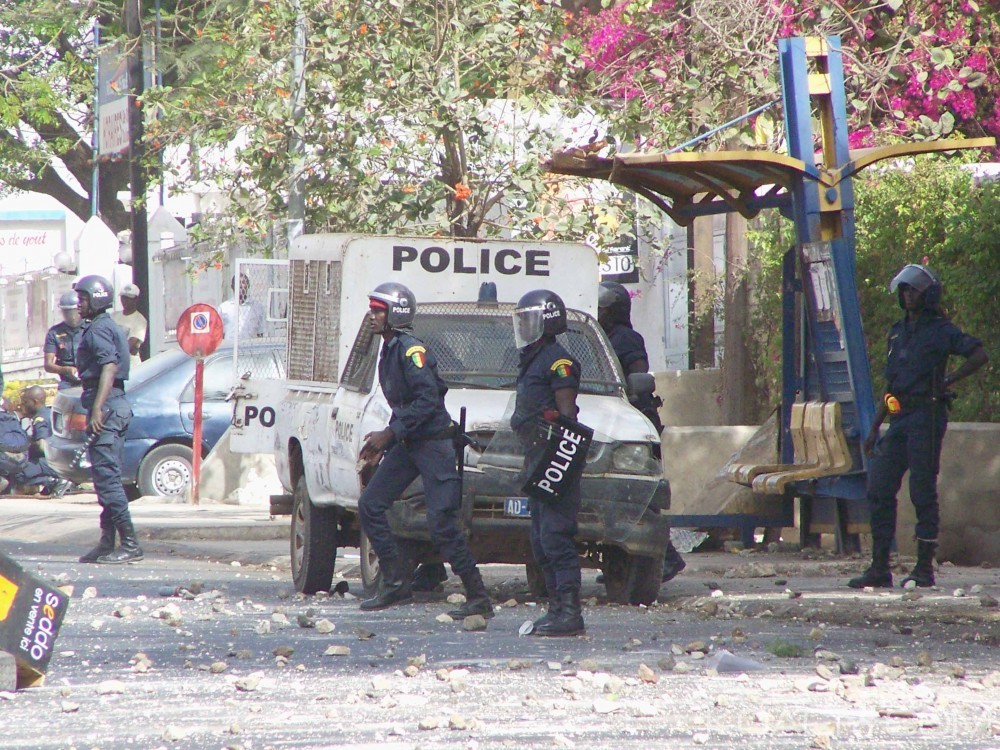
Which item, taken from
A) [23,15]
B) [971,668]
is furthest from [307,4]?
[23,15]

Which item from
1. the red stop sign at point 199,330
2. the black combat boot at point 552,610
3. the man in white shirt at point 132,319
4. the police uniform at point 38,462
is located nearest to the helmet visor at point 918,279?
the black combat boot at point 552,610

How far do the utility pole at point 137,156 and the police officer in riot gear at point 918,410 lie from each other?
45.2 feet

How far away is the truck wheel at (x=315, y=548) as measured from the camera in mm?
10008

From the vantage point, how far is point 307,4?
1464 cm

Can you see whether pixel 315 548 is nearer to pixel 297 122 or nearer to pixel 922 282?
pixel 922 282

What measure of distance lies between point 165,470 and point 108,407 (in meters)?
6.03

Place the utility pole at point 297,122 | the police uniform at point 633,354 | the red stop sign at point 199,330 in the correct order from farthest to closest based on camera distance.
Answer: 1. the red stop sign at point 199,330
2. the utility pole at point 297,122
3. the police uniform at point 633,354

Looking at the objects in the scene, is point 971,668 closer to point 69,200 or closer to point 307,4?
point 307,4

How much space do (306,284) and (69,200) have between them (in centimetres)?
2224

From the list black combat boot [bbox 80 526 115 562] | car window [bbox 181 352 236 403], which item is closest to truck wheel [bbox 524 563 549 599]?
black combat boot [bbox 80 526 115 562]

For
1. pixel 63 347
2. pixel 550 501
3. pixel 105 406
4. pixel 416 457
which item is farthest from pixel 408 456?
pixel 63 347

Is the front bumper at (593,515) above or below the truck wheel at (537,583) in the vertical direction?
above

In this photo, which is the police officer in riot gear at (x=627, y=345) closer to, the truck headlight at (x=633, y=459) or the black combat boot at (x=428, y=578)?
the truck headlight at (x=633, y=459)

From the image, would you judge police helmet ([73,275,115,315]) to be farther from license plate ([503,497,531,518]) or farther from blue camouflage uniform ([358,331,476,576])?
license plate ([503,497,531,518])
